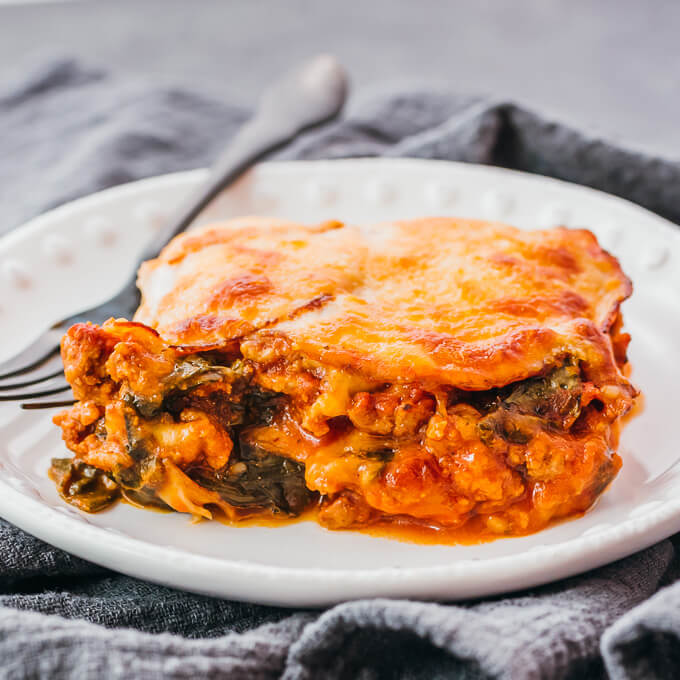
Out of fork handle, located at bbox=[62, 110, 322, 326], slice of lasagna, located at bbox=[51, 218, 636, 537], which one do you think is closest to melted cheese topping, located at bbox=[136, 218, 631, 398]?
slice of lasagna, located at bbox=[51, 218, 636, 537]

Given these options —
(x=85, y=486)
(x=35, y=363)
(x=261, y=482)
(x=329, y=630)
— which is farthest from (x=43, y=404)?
(x=329, y=630)

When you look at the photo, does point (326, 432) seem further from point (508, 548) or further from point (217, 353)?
point (508, 548)

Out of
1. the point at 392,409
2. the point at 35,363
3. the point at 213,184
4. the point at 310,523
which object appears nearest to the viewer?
the point at 392,409

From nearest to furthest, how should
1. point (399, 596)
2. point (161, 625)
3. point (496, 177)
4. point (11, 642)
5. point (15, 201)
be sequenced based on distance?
point (11, 642) → point (399, 596) → point (161, 625) → point (496, 177) → point (15, 201)

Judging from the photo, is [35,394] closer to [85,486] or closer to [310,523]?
[85,486]

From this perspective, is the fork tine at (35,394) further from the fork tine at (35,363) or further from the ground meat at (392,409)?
the ground meat at (392,409)

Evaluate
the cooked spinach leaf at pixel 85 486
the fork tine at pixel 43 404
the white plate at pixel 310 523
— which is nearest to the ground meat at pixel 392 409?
the white plate at pixel 310 523

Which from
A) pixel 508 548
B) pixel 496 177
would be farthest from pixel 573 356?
pixel 496 177
